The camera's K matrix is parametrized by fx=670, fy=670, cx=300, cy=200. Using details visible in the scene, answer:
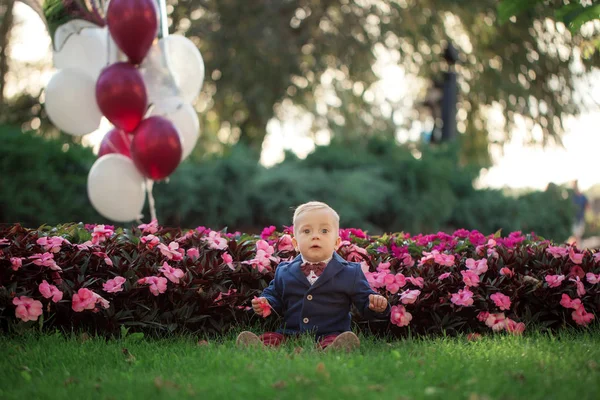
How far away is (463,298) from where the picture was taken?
12.2 ft

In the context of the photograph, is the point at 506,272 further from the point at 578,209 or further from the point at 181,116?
the point at 578,209

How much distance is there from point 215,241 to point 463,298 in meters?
1.51

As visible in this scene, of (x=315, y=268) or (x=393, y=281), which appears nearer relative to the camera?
(x=315, y=268)

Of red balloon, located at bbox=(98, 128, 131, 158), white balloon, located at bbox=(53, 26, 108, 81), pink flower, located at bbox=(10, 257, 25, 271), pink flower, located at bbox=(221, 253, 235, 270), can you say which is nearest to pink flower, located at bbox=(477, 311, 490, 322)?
pink flower, located at bbox=(221, 253, 235, 270)

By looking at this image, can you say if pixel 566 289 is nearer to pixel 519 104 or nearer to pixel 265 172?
pixel 265 172

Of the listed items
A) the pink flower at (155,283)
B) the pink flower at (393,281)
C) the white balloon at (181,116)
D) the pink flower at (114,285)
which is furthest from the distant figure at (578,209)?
the pink flower at (114,285)

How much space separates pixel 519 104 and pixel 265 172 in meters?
8.39

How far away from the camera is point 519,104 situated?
15.6 meters

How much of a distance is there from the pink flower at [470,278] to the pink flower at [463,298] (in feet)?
0.21

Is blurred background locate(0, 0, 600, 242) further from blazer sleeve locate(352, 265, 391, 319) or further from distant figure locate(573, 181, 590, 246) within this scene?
blazer sleeve locate(352, 265, 391, 319)

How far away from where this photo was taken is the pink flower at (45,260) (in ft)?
11.6

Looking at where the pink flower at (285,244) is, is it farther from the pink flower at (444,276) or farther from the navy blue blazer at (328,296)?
the pink flower at (444,276)

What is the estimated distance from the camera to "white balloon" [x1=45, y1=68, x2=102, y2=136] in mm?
5801

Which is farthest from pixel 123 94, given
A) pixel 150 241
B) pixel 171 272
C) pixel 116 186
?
pixel 171 272
